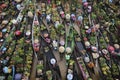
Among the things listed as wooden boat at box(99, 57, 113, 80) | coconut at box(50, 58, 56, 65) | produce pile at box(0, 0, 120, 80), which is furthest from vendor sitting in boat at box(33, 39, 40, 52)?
wooden boat at box(99, 57, 113, 80)

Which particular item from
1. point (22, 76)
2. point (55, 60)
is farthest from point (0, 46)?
point (55, 60)

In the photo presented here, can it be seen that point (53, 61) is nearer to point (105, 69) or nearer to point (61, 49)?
point (61, 49)

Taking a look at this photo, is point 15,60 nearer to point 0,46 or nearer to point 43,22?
point 0,46

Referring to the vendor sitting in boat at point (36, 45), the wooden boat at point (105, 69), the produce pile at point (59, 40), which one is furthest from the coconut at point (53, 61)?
the wooden boat at point (105, 69)

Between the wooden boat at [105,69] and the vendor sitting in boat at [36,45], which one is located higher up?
the vendor sitting in boat at [36,45]

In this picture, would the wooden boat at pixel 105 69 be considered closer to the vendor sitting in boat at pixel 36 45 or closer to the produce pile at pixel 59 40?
the produce pile at pixel 59 40

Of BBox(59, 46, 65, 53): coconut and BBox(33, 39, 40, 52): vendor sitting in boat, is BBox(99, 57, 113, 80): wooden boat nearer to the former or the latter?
BBox(59, 46, 65, 53): coconut

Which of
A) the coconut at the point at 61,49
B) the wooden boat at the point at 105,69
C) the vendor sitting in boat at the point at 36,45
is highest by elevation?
the vendor sitting in boat at the point at 36,45

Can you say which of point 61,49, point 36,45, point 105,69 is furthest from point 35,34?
point 105,69
